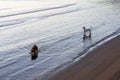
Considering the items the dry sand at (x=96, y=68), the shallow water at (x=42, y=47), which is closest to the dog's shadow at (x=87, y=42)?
the shallow water at (x=42, y=47)

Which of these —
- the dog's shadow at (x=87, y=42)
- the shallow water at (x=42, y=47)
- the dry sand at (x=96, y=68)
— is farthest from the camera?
the dog's shadow at (x=87, y=42)

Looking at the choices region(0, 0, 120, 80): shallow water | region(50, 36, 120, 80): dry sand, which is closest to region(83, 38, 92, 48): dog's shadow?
region(0, 0, 120, 80): shallow water

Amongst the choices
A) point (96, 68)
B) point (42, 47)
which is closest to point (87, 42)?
point (42, 47)

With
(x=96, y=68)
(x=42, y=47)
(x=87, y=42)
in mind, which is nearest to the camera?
(x=96, y=68)

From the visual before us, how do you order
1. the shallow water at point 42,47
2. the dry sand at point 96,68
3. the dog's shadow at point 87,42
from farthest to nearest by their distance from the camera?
the dog's shadow at point 87,42 → the shallow water at point 42,47 → the dry sand at point 96,68

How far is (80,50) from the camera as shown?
676 inches

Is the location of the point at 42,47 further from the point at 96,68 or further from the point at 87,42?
the point at 96,68

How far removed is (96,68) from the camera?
40.8 ft

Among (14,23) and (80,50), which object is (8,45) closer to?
(80,50)

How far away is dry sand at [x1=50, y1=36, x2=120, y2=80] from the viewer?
11.4 m

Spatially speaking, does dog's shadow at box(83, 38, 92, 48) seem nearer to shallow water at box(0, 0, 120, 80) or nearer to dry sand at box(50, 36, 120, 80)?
shallow water at box(0, 0, 120, 80)

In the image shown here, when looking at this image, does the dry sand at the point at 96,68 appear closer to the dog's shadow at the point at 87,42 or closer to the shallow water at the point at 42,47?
the shallow water at the point at 42,47

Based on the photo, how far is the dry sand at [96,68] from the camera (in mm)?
11375

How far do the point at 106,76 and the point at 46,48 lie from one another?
7.49 meters
